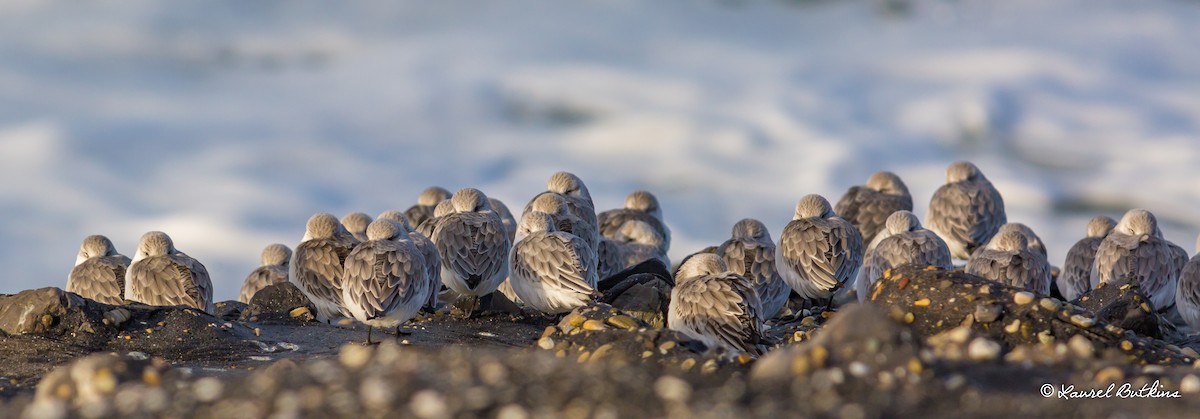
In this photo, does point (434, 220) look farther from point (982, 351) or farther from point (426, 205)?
point (982, 351)

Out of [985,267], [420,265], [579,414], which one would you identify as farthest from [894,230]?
[579,414]

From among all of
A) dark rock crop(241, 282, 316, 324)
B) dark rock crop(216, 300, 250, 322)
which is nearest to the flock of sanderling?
dark rock crop(241, 282, 316, 324)

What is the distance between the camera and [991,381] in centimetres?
641

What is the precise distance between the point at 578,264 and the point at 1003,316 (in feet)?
13.9

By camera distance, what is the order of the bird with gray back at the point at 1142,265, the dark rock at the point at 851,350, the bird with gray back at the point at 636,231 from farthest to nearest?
the bird with gray back at the point at 636,231 → the bird with gray back at the point at 1142,265 → the dark rock at the point at 851,350

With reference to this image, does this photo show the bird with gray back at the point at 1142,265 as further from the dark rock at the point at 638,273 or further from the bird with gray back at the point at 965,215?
the dark rock at the point at 638,273

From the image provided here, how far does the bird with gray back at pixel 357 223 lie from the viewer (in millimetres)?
14942

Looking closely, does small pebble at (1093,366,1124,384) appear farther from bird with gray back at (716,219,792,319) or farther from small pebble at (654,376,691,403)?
bird with gray back at (716,219,792,319)

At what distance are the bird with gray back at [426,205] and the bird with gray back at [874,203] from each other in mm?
5009

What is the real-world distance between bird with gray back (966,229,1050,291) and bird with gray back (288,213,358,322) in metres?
5.65

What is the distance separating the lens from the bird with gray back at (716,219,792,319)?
43.0ft

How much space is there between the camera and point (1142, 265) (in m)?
13.7

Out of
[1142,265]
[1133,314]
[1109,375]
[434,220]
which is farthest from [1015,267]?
[1109,375]

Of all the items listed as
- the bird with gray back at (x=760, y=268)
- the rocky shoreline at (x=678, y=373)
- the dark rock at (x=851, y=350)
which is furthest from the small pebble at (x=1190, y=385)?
the bird with gray back at (x=760, y=268)
